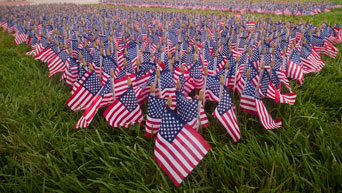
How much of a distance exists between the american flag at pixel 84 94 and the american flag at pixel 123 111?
630 mm

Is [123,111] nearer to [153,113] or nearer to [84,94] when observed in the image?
[153,113]

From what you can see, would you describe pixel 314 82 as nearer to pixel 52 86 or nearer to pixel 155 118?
pixel 155 118

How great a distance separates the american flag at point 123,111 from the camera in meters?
2.72

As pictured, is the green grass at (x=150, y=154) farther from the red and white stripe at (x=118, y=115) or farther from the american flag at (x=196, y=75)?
the american flag at (x=196, y=75)

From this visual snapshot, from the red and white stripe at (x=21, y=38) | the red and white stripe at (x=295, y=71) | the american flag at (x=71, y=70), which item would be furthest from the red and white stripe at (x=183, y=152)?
the red and white stripe at (x=21, y=38)

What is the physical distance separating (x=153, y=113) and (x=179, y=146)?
0.52 m

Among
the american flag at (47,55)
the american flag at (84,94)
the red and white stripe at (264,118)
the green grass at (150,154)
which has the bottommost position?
the green grass at (150,154)

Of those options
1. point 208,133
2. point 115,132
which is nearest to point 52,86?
point 115,132

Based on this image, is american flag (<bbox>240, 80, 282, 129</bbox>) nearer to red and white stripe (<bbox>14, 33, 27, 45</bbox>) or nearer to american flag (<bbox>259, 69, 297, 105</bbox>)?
american flag (<bbox>259, 69, 297, 105</bbox>)

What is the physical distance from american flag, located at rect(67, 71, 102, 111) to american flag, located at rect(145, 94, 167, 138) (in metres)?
1.05

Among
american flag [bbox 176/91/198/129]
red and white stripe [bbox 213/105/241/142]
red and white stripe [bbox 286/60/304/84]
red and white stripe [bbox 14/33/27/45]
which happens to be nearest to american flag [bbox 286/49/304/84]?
red and white stripe [bbox 286/60/304/84]

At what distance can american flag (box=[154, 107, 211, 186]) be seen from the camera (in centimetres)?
216

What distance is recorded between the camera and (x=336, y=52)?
5.43 m

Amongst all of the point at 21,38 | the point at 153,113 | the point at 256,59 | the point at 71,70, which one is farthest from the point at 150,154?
the point at 21,38
